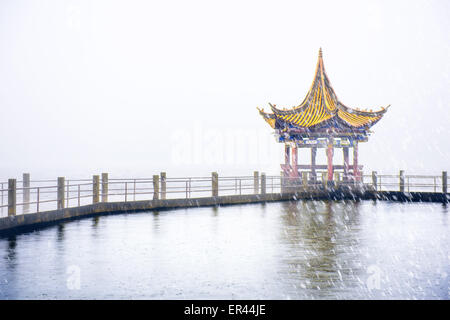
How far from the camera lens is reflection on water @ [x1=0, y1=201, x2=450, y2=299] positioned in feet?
22.0

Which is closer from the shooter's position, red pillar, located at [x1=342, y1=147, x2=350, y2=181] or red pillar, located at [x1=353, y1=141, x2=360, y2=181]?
red pillar, located at [x1=353, y1=141, x2=360, y2=181]

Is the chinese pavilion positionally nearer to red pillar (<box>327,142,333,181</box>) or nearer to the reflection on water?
red pillar (<box>327,142,333,181</box>)

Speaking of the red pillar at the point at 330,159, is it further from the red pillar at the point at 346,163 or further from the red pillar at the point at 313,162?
the red pillar at the point at 346,163

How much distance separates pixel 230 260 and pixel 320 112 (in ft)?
77.1

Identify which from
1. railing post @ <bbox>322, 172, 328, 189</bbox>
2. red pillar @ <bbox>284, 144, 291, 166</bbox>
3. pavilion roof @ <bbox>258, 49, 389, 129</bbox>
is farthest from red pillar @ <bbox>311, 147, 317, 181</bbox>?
pavilion roof @ <bbox>258, 49, 389, 129</bbox>

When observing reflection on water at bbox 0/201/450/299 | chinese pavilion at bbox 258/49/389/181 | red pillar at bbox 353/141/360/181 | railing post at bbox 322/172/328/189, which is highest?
chinese pavilion at bbox 258/49/389/181

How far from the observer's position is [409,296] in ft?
20.9

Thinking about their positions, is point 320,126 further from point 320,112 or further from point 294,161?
point 294,161

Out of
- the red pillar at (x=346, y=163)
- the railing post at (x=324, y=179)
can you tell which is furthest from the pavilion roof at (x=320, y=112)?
the railing post at (x=324, y=179)

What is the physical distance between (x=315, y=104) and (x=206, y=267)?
24.9 meters

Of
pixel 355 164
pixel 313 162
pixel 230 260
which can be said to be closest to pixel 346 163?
pixel 355 164
